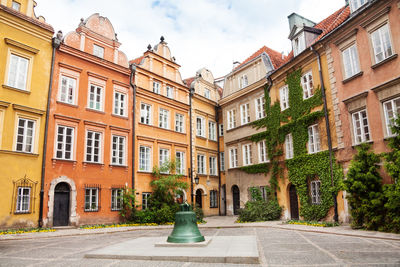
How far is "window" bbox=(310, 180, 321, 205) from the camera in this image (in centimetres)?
1755

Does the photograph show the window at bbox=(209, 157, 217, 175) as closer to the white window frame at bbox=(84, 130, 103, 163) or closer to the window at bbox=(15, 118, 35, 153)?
the white window frame at bbox=(84, 130, 103, 163)

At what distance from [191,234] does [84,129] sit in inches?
460

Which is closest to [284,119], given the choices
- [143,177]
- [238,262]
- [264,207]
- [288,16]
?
[264,207]

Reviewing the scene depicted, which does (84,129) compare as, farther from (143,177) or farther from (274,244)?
(274,244)

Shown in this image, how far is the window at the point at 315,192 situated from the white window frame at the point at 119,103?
1242cm

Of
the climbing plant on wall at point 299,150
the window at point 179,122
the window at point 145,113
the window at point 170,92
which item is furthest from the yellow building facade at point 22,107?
the climbing plant on wall at point 299,150

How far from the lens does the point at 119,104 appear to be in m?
20.8

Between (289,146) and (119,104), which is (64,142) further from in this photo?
(289,146)

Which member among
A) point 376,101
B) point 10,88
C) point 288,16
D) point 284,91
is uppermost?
point 288,16

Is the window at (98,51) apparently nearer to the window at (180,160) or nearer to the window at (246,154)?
the window at (180,160)

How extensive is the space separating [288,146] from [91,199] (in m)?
12.3

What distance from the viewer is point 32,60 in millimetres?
16844

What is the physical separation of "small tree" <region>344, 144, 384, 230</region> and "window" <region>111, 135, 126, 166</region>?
13.1m

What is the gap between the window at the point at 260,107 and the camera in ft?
75.8
